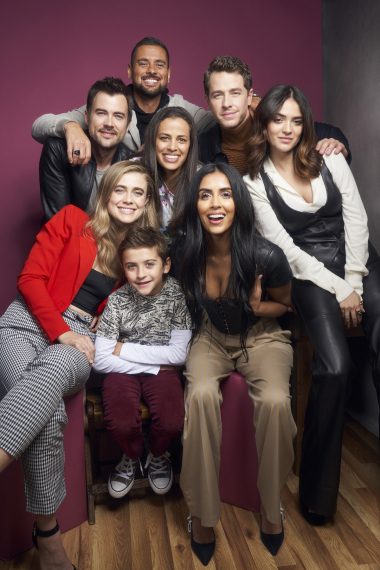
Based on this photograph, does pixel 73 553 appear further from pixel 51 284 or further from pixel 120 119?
pixel 120 119

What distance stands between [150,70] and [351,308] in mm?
1590

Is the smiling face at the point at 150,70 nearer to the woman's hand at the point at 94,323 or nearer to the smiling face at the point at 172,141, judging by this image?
the smiling face at the point at 172,141

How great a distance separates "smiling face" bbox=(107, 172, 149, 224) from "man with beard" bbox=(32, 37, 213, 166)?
20.2 inches

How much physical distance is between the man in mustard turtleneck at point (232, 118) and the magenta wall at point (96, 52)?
821 millimetres

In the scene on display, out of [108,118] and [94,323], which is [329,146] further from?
[94,323]

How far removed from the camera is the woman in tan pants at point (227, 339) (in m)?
2.04

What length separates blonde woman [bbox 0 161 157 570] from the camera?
1.86 metres

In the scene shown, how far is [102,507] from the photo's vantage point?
7.79ft

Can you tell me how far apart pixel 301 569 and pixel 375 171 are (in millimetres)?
1885

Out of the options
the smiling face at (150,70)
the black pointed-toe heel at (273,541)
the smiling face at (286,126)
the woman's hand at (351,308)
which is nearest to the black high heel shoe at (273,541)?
the black pointed-toe heel at (273,541)

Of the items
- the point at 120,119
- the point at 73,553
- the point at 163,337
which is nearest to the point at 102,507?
the point at 73,553

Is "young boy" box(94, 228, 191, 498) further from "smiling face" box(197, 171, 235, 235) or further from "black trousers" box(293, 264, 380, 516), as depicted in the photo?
"black trousers" box(293, 264, 380, 516)

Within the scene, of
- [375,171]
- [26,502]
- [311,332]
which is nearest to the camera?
[26,502]

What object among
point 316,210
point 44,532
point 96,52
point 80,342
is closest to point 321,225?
point 316,210
